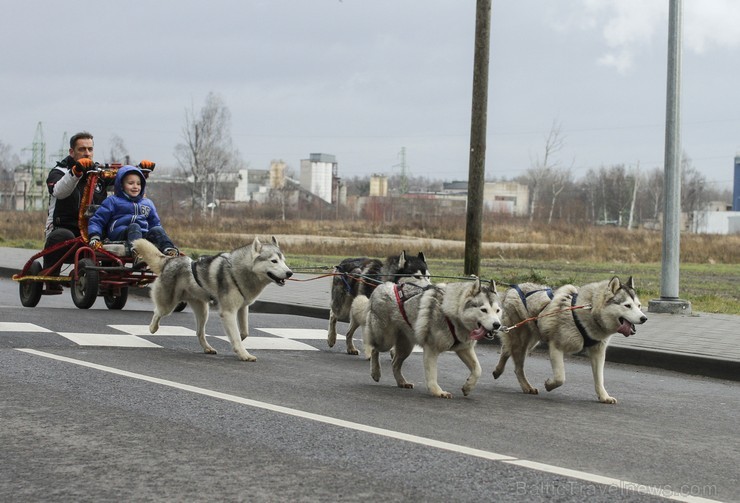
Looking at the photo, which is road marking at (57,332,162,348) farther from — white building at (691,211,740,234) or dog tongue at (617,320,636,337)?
white building at (691,211,740,234)

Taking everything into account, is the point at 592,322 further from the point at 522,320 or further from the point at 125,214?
the point at 125,214

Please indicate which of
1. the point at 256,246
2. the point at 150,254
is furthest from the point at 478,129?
the point at 256,246

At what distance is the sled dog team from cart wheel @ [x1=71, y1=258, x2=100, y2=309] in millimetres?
3473

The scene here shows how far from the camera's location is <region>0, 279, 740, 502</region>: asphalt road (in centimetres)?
546

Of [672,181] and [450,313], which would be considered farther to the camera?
[672,181]

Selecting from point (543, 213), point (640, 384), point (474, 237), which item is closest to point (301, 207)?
point (543, 213)

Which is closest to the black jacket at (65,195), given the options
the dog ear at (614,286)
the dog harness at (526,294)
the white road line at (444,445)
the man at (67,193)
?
the man at (67,193)

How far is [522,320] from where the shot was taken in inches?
382

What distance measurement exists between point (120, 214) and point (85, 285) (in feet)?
3.68

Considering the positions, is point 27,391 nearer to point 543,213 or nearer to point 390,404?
point 390,404

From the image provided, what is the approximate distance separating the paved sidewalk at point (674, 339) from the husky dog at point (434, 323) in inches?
111

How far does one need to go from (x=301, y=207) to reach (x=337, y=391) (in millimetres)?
132920

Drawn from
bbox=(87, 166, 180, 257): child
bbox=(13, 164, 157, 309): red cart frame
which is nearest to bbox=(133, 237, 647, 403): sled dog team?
bbox=(13, 164, 157, 309): red cart frame

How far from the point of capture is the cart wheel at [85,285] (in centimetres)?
1457
